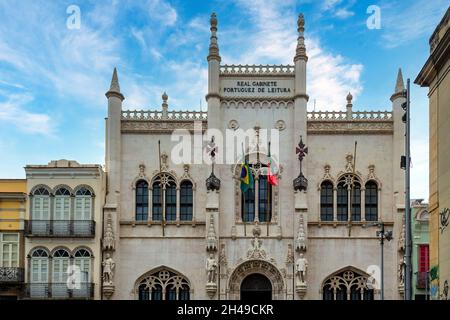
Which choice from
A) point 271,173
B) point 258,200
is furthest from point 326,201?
point 258,200

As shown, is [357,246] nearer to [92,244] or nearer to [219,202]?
[219,202]

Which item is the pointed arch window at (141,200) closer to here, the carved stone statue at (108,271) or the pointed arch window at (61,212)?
the carved stone statue at (108,271)

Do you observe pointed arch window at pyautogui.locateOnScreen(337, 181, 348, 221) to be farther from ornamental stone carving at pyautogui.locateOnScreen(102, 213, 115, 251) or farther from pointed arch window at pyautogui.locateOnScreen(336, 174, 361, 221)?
ornamental stone carving at pyautogui.locateOnScreen(102, 213, 115, 251)

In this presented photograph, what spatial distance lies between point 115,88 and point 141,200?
23.2 ft

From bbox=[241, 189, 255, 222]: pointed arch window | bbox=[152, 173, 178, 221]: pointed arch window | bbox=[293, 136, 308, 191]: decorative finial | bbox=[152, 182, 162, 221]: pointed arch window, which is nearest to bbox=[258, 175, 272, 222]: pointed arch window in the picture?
bbox=[241, 189, 255, 222]: pointed arch window

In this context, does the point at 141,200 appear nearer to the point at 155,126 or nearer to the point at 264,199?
the point at 155,126

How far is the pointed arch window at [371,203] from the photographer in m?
44.5

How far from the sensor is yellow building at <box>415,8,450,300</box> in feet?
73.4

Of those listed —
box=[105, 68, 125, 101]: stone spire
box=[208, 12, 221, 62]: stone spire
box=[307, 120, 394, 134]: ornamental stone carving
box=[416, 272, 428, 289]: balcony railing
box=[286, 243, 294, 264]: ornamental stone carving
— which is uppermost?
box=[208, 12, 221, 62]: stone spire

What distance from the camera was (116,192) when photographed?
44.5 metres

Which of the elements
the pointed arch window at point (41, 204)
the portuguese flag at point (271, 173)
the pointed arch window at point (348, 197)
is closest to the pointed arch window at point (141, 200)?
the pointed arch window at point (41, 204)

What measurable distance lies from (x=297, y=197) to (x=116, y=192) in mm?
10852

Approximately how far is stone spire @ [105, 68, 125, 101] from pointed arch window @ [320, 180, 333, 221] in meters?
13.5

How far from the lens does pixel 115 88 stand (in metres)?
45.4
